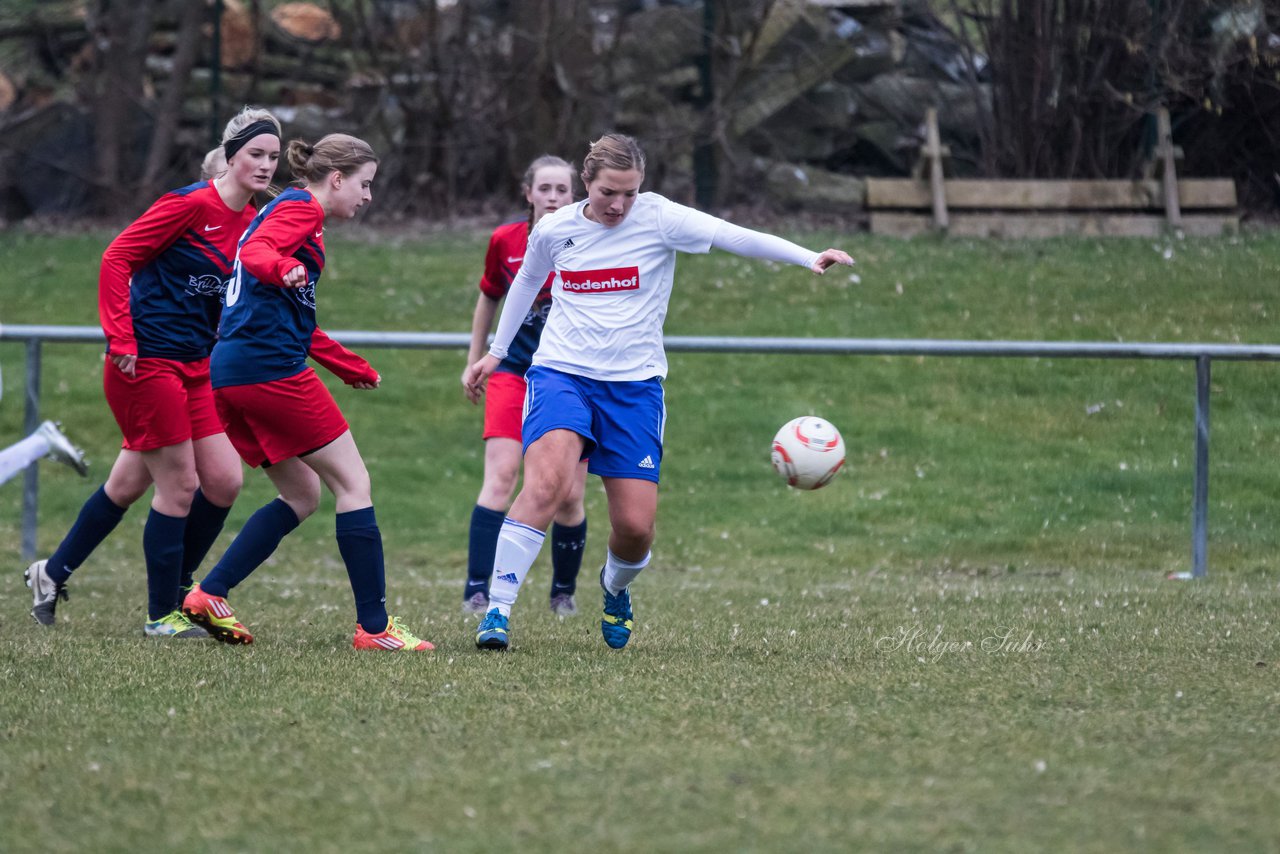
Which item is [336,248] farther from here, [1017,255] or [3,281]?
[1017,255]

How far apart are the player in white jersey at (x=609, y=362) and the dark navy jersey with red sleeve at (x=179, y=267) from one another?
1.28 metres

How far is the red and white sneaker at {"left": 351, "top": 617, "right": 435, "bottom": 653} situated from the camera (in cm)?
572

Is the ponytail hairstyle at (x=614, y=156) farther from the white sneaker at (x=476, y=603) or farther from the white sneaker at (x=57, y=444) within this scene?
the white sneaker at (x=57, y=444)

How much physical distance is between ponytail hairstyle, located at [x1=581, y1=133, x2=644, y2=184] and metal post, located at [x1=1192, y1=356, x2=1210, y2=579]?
411 centimetres

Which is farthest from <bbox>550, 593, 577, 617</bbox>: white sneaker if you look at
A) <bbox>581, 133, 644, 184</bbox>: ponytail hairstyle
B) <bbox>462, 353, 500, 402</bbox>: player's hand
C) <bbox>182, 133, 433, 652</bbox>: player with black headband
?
<bbox>581, 133, 644, 184</bbox>: ponytail hairstyle

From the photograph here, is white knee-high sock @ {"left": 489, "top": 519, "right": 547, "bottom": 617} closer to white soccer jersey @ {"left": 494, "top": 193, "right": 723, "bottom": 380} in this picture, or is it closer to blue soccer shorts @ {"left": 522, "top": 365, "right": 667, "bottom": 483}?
blue soccer shorts @ {"left": 522, "top": 365, "right": 667, "bottom": 483}

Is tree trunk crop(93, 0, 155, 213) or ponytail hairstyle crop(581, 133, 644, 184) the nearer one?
ponytail hairstyle crop(581, 133, 644, 184)

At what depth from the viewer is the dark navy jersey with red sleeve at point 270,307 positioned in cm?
552

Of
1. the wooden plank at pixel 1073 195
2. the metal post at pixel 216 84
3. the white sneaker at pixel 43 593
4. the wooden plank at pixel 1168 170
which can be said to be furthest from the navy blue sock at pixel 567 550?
the metal post at pixel 216 84

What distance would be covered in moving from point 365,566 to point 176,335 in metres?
1.24

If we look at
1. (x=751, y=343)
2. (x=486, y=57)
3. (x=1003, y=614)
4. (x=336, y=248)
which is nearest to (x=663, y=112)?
(x=486, y=57)

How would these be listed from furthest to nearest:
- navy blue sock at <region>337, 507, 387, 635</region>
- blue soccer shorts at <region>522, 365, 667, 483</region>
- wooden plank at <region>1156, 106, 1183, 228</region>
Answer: wooden plank at <region>1156, 106, 1183, 228</region>, navy blue sock at <region>337, 507, 387, 635</region>, blue soccer shorts at <region>522, 365, 667, 483</region>

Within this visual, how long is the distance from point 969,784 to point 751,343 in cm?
522

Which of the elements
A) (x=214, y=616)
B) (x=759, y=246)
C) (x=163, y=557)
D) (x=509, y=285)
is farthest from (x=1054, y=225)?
(x=214, y=616)
